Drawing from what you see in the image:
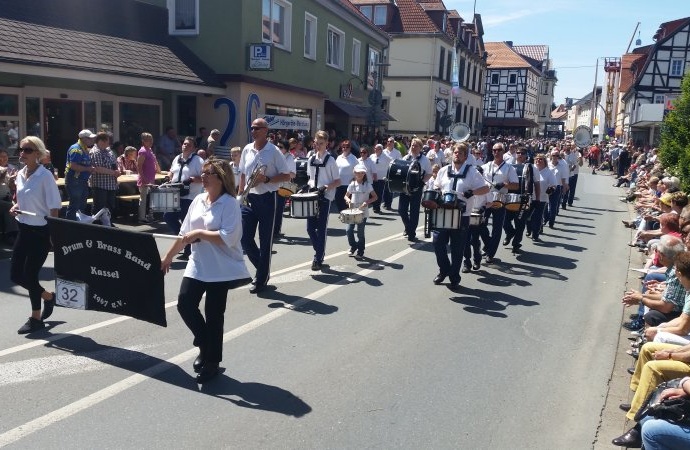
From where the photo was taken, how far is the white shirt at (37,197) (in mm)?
6207

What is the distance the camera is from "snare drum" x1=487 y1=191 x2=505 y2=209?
10.0 meters

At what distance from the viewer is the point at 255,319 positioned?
705 centimetres

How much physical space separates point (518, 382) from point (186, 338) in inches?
124

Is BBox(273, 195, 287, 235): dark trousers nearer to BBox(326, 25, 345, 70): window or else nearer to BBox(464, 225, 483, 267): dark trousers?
BBox(464, 225, 483, 267): dark trousers

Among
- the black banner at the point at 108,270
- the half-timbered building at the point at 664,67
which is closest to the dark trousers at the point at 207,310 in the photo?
the black banner at the point at 108,270

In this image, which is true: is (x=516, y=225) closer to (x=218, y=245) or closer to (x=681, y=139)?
(x=681, y=139)

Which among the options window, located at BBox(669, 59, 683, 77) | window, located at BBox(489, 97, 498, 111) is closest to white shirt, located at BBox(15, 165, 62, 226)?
window, located at BBox(669, 59, 683, 77)

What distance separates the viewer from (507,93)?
266 ft

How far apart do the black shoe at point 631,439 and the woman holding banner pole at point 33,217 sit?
5.25 m

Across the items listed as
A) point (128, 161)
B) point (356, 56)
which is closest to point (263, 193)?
point (128, 161)

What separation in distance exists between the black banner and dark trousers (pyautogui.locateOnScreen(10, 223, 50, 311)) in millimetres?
378

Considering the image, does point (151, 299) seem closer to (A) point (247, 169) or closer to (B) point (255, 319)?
(B) point (255, 319)

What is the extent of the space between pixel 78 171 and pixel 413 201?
6.07 meters

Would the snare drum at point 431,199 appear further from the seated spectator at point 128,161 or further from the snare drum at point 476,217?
the seated spectator at point 128,161
